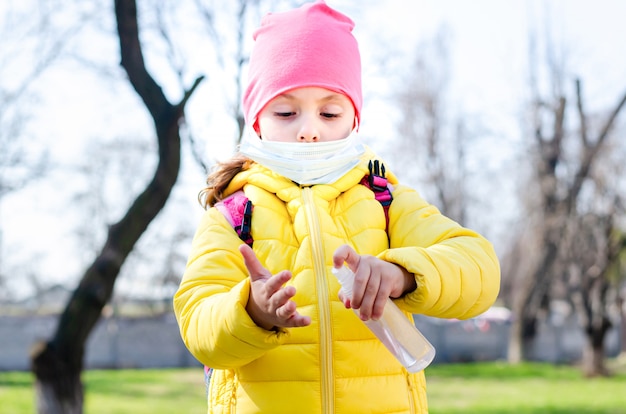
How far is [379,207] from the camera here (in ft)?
6.01

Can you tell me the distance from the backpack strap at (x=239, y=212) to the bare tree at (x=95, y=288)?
12.5ft

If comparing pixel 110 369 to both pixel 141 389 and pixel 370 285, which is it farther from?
pixel 370 285

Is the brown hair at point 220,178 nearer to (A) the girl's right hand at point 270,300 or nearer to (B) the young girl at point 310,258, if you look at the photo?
(B) the young girl at point 310,258

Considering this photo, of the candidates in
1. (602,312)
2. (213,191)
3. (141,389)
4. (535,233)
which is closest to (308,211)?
(213,191)

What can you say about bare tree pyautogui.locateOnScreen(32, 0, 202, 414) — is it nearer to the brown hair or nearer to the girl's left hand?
the brown hair

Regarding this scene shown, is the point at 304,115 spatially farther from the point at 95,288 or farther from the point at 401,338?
the point at 95,288

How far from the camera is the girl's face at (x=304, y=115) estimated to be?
1.88m

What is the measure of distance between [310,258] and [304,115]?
1.29ft

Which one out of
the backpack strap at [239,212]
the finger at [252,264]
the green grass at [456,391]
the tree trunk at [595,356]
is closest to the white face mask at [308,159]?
the backpack strap at [239,212]

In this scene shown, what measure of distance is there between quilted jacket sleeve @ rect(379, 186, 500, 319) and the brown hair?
16.3 inches

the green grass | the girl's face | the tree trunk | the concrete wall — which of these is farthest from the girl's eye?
the concrete wall

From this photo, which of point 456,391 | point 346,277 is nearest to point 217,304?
point 346,277

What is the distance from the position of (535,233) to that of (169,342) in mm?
9482

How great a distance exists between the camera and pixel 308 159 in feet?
6.06
